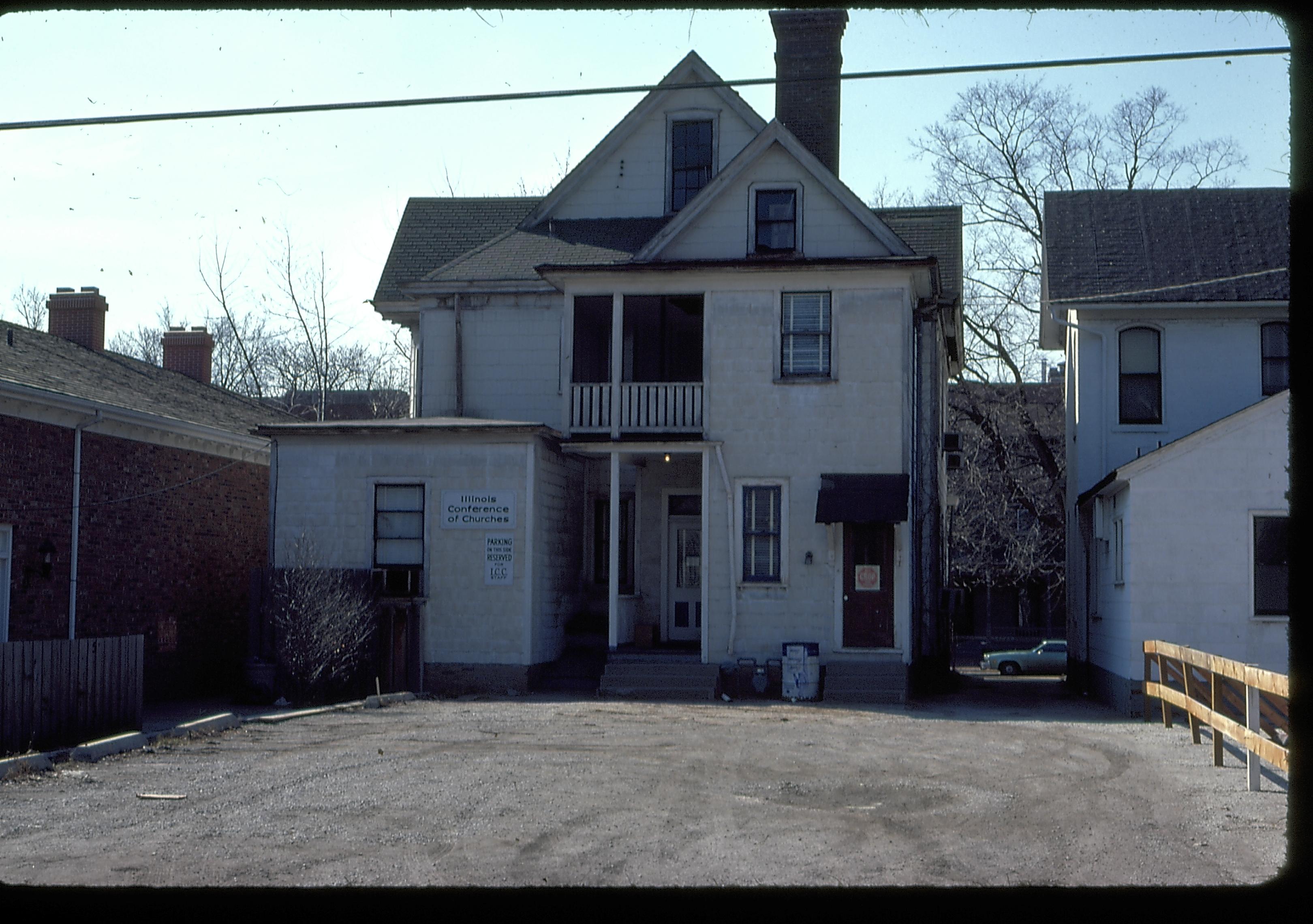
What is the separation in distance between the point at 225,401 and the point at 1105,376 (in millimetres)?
16510

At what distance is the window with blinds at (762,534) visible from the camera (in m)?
22.0

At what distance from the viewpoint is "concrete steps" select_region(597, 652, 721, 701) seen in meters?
21.1

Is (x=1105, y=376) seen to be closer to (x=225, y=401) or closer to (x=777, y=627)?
(x=777, y=627)

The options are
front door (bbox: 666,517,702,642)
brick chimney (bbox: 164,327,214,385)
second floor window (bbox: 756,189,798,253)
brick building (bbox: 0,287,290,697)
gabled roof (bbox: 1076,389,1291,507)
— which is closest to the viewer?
brick building (bbox: 0,287,290,697)

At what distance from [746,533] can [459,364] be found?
6.41 meters

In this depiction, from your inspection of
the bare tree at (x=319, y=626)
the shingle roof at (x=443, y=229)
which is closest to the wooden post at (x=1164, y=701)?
Answer: the bare tree at (x=319, y=626)

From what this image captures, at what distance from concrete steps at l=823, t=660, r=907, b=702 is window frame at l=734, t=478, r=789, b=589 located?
1543 millimetres

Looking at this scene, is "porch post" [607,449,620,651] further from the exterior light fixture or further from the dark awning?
the exterior light fixture

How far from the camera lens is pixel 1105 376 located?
82.5 ft

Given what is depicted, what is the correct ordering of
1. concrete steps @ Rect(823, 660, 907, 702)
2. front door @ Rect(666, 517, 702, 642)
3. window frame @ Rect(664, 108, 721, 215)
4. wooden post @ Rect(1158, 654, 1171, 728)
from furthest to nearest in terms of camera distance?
1. window frame @ Rect(664, 108, 721, 215)
2. front door @ Rect(666, 517, 702, 642)
3. concrete steps @ Rect(823, 660, 907, 702)
4. wooden post @ Rect(1158, 654, 1171, 728)

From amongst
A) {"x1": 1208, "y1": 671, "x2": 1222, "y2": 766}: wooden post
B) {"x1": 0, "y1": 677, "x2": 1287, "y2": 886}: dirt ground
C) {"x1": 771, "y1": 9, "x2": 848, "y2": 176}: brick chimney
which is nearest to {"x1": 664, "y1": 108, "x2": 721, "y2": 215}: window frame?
{"x1": 771, "y1": 9, "x2": 848, "y2": 176}: brick chimney

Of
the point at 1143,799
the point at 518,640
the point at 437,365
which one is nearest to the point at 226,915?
the point at 1143,799

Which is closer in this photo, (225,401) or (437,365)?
(437,365)

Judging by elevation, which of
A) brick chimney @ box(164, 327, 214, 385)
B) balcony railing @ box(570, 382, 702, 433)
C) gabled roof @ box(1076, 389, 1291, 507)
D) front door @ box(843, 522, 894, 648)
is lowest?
front door @ box(843, 522, 894, 648)
